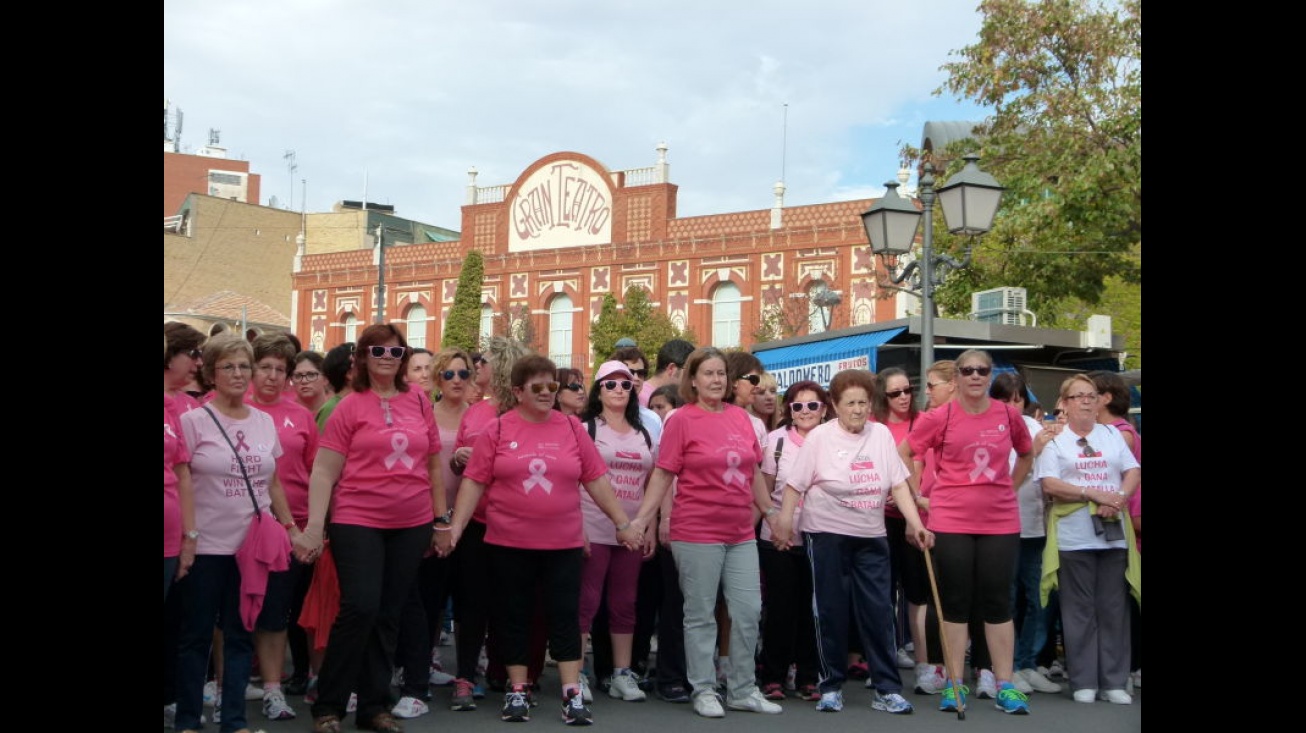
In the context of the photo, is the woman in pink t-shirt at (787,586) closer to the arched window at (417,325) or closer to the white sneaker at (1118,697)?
the white sneaker at (1118,697)

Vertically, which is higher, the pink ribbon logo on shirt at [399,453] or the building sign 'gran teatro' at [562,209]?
the building sign 'gran teatro' at [562,209]

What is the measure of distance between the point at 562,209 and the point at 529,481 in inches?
1932

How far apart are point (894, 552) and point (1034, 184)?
13277 mm

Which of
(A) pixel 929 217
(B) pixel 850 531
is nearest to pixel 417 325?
(A) pixel 929 217

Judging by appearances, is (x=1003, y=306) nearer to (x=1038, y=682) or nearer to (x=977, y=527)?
(x=1038, y=682)

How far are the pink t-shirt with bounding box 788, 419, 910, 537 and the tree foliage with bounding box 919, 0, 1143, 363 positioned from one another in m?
13.4

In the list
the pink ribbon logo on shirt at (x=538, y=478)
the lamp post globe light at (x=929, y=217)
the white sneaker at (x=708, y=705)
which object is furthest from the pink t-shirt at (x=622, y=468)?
the lamp post globe light at (x=929, y=217)

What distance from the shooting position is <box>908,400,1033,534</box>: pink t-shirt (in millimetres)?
7539

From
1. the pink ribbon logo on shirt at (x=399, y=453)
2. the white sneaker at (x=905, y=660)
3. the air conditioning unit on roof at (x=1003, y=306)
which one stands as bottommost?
the white sneaker at (x=905, y=660)

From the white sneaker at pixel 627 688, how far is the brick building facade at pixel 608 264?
1471 inches

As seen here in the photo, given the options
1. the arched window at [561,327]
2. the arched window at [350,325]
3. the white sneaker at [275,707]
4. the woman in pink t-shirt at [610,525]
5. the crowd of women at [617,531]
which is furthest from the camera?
the arched window at [350,325]

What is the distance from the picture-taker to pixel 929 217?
1305cm

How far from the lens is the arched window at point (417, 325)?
5881 cm
